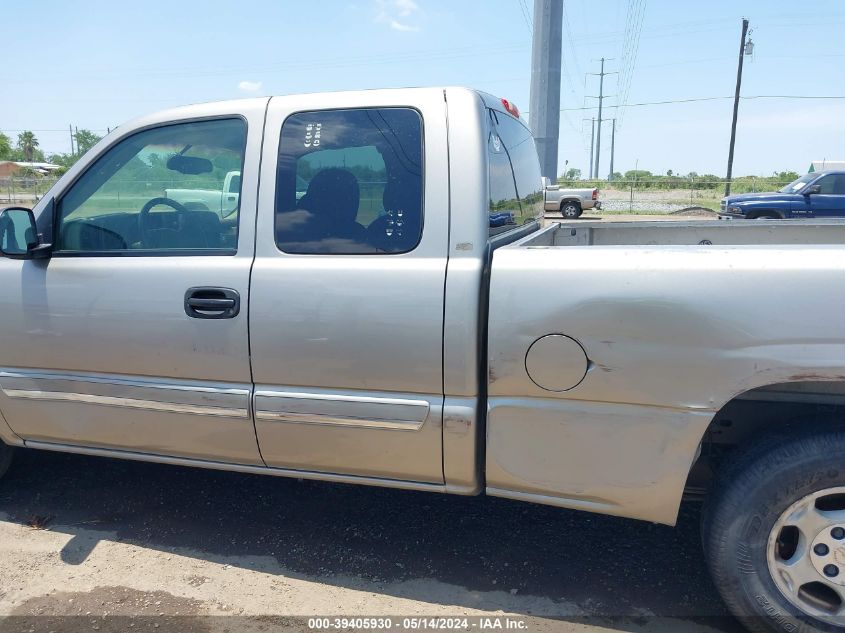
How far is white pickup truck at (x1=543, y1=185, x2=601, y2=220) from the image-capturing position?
28.1 m

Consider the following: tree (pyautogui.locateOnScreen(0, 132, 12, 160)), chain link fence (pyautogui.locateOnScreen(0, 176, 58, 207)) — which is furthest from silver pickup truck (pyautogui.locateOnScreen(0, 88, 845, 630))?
tree (pyautogui.locateOnScreen(0, 132, 12, 160))

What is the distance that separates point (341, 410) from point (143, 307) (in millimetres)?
985

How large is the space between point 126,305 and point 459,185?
1539 mm

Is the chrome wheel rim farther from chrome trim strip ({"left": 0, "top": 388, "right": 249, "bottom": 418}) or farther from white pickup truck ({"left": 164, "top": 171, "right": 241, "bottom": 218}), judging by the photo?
white pickup truck ({"left": 164, "top": 171, "right": 241, "bottom": 218})

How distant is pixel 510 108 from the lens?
340 centimetres

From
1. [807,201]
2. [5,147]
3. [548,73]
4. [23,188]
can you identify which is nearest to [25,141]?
[5,147]

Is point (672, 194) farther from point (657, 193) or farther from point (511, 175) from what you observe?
point (511, 175)

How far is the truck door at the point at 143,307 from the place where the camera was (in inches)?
112

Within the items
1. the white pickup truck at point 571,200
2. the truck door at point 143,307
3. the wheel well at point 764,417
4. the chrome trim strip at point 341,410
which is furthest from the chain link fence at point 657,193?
the chrome trim strip at point 341,410

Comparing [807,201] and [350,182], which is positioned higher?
[350,182]

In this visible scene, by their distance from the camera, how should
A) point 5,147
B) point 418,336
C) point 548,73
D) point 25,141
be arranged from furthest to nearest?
point 25,141, point 5,147, point 548,73, point 418,336

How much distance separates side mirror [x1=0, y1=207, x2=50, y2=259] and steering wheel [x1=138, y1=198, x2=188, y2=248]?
1.41 ft

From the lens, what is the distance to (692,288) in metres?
2.27

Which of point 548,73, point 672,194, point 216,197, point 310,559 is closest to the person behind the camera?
point 216,197
